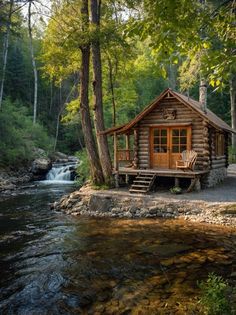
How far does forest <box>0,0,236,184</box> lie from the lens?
12.8 feet

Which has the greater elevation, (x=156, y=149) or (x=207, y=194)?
(x=156, y=149)

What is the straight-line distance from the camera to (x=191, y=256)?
7.54 m

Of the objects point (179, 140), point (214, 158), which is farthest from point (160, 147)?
point (214, 158)

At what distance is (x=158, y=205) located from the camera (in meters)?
11.8

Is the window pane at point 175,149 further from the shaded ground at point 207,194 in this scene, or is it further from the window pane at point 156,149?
the shaded ground at point 207,194

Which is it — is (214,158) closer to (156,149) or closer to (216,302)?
(156,149)

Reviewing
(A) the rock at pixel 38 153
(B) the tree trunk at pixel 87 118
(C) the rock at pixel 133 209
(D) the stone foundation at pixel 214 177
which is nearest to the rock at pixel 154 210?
(C) the rock at pixel 133 209

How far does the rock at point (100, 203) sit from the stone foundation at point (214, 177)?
14.9 feet

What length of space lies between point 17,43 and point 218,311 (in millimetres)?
41616

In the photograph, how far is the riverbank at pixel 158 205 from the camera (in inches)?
425

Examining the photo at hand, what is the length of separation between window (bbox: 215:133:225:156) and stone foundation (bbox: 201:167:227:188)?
2.84 feet

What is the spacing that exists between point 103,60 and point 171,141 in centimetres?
765

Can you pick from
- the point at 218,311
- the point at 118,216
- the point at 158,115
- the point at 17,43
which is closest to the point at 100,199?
the point at 118,216

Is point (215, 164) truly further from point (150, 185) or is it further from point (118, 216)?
point (118, 216)
